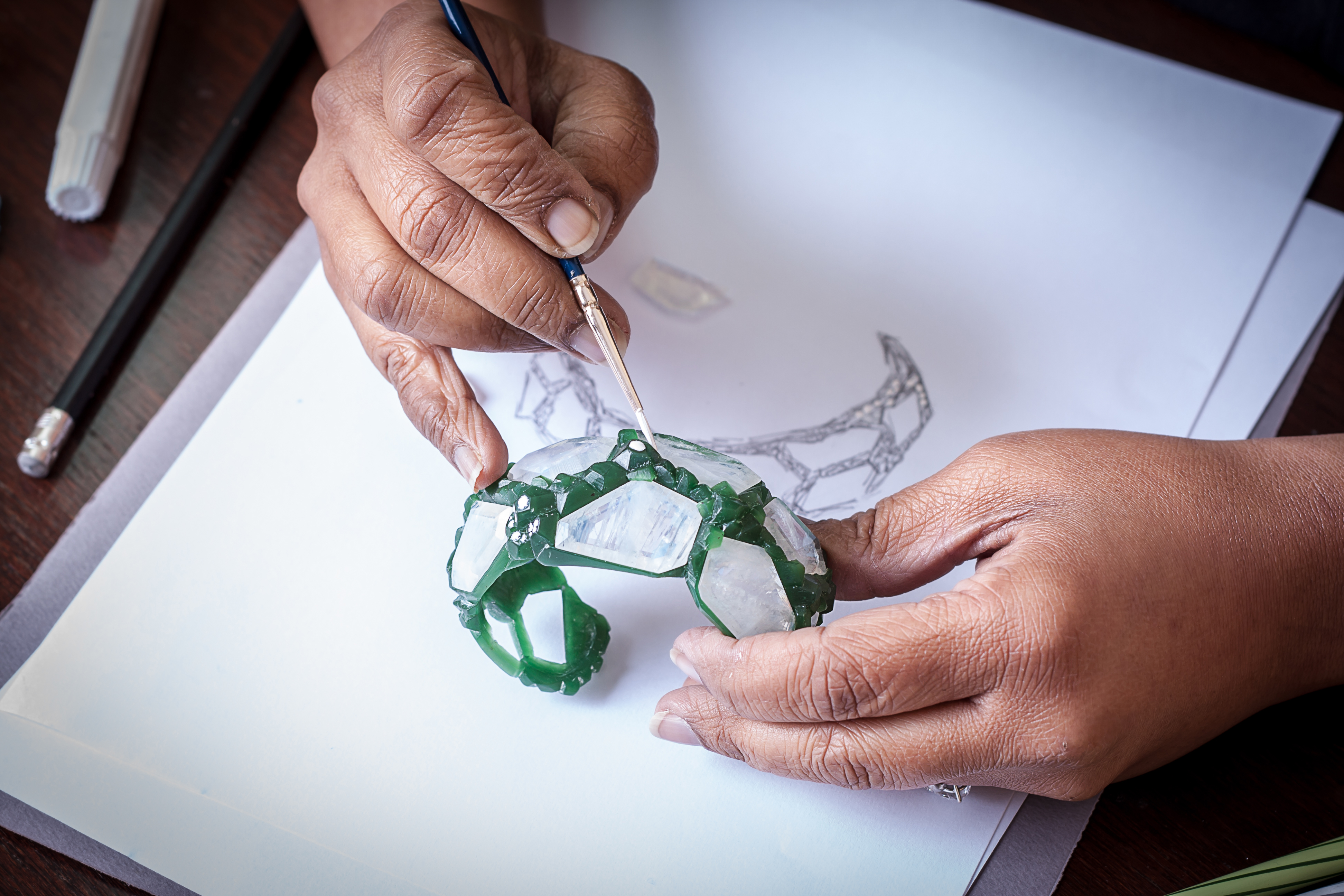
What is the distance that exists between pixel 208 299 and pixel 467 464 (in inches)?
22.2

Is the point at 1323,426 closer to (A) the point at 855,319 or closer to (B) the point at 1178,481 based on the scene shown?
(B) the point at 1178,481

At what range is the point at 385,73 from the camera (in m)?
0.94

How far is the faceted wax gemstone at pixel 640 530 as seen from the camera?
2.84 ft

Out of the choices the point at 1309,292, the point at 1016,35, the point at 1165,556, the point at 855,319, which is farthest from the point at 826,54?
the point at 1165,556

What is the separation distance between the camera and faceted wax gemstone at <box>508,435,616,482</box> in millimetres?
931

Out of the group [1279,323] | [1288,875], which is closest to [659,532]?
[1288,875]

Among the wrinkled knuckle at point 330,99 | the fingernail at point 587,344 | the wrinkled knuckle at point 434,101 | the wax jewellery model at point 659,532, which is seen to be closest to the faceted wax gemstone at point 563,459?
the wax jewellery model at point 659,532

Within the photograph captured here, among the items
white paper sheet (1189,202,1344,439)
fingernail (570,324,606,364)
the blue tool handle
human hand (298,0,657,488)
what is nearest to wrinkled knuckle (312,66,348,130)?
human hand (298,0,657,488)

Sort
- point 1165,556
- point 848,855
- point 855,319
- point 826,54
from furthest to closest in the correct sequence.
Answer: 1. point 826,54
2. point 855,319
3. point 848,855
4. point 1165,556

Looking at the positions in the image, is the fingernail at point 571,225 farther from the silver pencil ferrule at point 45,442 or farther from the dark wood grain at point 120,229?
the silver pencil ferrule at point 45,442

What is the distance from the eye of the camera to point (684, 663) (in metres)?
0.91

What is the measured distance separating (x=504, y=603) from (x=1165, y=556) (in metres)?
0.65

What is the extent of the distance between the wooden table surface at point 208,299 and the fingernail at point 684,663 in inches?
16.9

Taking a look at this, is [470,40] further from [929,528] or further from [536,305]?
[929,528]
